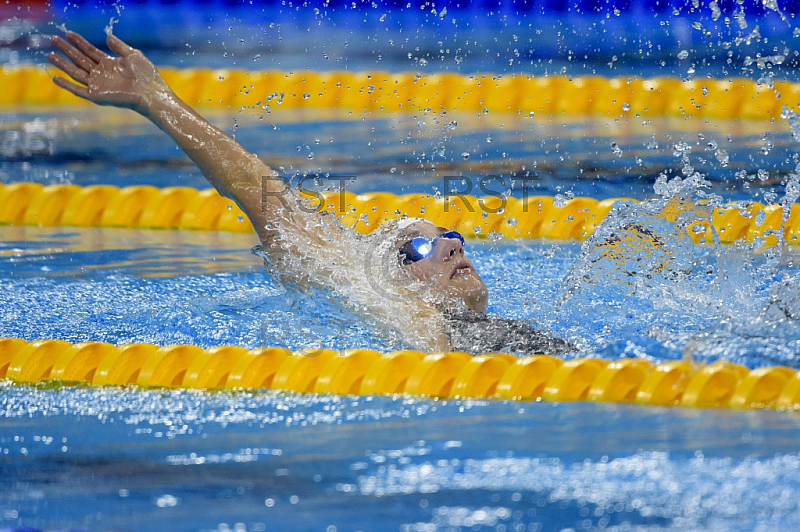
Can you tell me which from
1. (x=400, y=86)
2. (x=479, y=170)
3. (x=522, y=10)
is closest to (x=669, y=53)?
(x=522, y=10)

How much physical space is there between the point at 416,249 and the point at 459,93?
3.04 metres

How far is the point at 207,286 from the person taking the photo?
3.15 m

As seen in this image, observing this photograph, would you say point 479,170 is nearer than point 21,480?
No

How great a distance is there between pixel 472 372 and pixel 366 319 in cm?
52

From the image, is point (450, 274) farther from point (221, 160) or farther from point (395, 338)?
point (221, 160)

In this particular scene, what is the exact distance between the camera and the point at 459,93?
5363 mm

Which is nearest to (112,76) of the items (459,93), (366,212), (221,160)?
(221,160)

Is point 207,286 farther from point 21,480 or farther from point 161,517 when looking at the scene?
point 161,517

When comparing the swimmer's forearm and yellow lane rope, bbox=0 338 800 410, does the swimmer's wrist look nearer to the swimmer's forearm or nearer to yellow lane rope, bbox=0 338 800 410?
the swimmer's forearm

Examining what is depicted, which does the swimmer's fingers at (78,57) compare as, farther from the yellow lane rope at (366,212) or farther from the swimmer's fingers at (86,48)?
the yellow lane rope at (366,212)

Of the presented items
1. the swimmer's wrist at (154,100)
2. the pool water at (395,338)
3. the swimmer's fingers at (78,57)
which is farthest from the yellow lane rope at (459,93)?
the swimmer's wrist at (154,100)

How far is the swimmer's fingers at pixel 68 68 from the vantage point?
244 centimetres

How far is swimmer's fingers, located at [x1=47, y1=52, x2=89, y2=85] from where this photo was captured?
244 cm

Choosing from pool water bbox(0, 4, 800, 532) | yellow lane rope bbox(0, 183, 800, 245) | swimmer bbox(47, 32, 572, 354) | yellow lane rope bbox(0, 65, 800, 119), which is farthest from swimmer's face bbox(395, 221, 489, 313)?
yellow lane rope bbox(0, 65, 800, 119)
